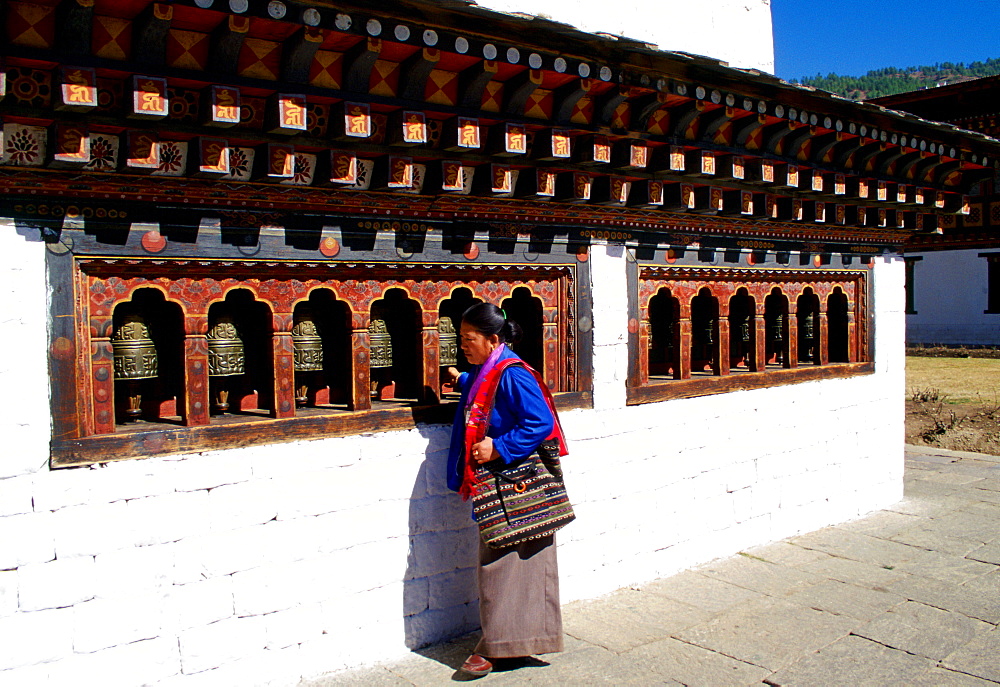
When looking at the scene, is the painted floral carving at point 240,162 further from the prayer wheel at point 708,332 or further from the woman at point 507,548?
the prayer wheel at point 708,332

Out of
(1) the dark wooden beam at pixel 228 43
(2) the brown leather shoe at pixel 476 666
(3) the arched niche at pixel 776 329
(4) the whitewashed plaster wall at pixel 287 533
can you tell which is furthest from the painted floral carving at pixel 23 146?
(3) the arched niche at pixel 776 329

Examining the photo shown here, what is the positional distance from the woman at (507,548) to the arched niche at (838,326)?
4.25 m

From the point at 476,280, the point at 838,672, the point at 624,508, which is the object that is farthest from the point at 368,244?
the point at 838,672

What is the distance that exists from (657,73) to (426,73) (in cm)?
148

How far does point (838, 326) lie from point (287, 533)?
5.48m

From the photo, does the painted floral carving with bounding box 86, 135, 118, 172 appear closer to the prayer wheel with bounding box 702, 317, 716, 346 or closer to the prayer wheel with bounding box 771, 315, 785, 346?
the prayer wheel with bounding box 702, 317, 716, 346

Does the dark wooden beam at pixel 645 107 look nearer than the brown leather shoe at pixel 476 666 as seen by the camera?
No

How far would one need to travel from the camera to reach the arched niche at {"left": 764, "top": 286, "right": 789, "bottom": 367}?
6668mm

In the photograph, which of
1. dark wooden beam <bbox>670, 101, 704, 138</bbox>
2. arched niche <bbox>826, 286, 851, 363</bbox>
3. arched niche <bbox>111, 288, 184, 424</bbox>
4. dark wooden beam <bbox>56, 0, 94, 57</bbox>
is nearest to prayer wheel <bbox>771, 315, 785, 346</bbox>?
arched niche <bbox>826, 286, 851, 363</bbox>

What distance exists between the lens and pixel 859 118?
19.2 ft

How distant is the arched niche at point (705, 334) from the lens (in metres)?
6.11

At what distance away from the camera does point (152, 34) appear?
122 inches

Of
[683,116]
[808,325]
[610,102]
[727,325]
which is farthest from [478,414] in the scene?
[808,325]

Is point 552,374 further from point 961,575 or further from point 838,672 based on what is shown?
point 961,575
